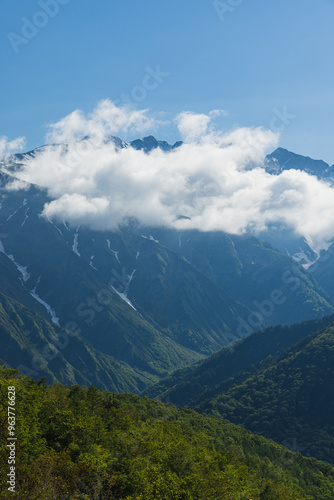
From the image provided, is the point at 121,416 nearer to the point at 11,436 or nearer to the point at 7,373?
the point at 7,373

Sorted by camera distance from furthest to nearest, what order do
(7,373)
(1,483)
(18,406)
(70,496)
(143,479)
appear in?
(7,373), (18,406), (143,479), (70,496), (1,483)

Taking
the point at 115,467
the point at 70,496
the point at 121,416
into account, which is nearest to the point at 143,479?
the point at 115,467

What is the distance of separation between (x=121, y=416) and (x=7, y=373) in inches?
1431

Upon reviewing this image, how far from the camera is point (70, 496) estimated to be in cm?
5641

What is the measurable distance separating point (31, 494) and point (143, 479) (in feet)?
72.6

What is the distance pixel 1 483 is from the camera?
49.3 metres

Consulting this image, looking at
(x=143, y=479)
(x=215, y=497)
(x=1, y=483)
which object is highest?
(x=1, y=483)

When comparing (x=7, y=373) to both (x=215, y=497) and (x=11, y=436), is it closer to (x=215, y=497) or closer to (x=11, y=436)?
(x=11, y=436)

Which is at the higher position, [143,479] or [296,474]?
[143,479]

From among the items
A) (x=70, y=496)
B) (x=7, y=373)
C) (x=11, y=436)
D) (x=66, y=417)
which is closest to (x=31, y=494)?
(x=70, y=496)

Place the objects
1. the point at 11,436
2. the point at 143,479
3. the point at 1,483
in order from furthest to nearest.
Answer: the point at 143,479, the point at 11,436, the point at 1,483

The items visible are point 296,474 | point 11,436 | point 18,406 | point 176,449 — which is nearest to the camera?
point 11,436

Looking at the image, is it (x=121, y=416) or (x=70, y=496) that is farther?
(x=121, y=416)

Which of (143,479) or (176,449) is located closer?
(143,479)
